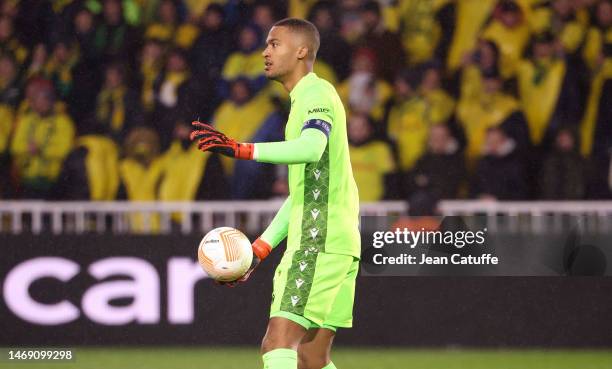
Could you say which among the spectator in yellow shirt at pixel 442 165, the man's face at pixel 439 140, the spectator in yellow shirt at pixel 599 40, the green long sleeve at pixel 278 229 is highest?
the spectator in yellow shirt at pixel 599 40

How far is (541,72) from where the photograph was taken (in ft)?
37.4

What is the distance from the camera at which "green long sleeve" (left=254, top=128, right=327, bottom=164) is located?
17.2 feet

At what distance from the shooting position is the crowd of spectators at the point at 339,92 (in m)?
10.8

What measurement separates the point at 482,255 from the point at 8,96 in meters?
4.62

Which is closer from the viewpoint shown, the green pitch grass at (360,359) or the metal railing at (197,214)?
the green pitch grass at (360,359)

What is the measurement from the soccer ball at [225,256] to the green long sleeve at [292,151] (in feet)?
2.01

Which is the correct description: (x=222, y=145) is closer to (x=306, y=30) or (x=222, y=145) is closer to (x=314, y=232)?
(x=314, y=232)

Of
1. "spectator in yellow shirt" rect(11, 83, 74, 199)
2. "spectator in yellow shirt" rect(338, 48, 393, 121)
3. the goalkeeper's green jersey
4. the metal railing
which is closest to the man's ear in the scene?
the goalkeeper's green jersey

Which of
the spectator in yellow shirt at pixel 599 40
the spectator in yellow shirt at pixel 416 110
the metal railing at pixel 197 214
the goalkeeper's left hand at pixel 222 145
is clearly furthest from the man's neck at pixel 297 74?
the spectator in yellow shirt at pixel 599 40

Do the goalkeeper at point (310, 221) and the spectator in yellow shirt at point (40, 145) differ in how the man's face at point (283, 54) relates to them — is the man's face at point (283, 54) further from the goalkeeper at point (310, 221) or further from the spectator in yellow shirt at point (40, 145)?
the spectator in yellow shirt at point (40, 145)

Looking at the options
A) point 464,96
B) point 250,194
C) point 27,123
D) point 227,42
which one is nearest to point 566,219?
point 464,96

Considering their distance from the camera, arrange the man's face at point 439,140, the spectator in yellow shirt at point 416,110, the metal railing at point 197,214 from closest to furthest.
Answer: the metal railing at point 197,214, the man's face at point 439,140, the spectator in yellow shirt at point 416,110

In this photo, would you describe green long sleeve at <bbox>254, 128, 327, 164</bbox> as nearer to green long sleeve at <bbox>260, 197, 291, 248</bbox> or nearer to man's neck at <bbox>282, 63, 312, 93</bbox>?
man's neck at <bbox>282, 63, 312, 93</bbox>

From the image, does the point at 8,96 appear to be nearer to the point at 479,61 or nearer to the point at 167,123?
the point at 167,123
